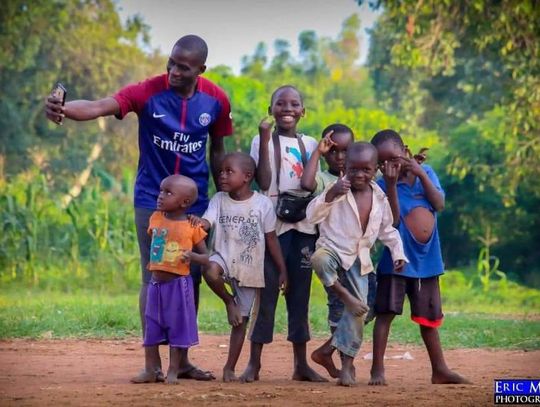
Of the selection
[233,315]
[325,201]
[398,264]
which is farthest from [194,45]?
[398,264]

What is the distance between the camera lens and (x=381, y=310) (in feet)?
21.0

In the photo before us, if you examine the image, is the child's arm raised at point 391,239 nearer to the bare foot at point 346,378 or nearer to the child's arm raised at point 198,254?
the bare foot at point 346,378

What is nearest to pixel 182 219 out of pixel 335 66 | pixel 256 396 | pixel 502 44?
pixel 256 396

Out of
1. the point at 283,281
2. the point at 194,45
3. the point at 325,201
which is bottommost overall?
the point at 283,281

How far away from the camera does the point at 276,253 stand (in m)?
6.36

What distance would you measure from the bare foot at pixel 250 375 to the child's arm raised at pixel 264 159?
106cm

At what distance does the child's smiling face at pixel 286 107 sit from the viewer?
21.0 feet

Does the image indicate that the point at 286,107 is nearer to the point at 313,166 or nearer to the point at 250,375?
the point at 313,166

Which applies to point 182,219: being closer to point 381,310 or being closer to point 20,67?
point 381,310

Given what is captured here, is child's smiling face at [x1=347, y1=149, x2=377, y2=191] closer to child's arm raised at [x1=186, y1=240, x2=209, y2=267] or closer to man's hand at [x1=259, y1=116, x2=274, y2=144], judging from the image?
man's hand at [x1=259, y1=116, x2=274, y2=144]

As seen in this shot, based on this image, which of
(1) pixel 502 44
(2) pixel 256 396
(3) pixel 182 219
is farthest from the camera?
(1) pixel 502 44

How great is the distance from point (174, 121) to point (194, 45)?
0.45 metres

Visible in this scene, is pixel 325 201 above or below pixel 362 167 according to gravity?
below

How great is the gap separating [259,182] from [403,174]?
864 millimetres
